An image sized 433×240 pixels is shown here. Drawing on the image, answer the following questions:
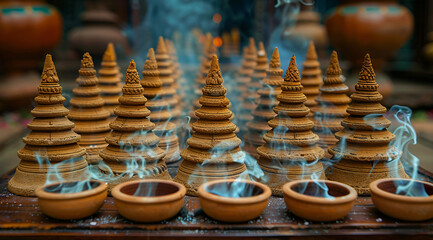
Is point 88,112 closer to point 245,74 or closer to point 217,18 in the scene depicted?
point 245,74

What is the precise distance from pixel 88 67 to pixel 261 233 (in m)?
1.76

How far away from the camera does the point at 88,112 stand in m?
3.17

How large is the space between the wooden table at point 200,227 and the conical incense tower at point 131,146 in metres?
0.35

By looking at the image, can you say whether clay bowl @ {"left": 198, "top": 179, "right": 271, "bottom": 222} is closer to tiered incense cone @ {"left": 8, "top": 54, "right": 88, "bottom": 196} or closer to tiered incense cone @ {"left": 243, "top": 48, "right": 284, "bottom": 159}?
tiered incense cone @ {"left": 8, "top": 54, "right": 88, "bottom": 196}

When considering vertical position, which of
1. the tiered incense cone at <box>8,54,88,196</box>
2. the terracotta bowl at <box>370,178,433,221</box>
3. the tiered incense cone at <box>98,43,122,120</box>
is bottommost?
the terracotta bowl at <box>370,178,433,221</box>

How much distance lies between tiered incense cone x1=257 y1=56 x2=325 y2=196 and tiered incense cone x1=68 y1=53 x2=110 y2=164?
1.17 meters

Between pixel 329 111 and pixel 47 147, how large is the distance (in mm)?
1951

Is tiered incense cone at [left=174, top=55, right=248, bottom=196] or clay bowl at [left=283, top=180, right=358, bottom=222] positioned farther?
tiered incense cone at [left=174, top=55, right=248, bottom=196]

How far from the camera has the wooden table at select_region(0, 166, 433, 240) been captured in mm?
2051

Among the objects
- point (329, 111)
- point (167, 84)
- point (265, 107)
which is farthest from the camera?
point (167, 84)

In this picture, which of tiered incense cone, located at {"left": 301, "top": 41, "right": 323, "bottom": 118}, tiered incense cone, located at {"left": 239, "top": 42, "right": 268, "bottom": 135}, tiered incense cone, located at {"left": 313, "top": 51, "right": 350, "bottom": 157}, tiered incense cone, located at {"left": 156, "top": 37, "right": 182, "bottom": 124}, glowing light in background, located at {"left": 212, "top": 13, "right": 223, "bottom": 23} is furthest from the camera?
glowing light in background, located at {"left": 212, "top": 13, "right": 223, "bottom": 23}

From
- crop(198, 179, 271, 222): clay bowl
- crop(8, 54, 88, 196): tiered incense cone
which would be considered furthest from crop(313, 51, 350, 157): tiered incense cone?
crop(8, 54, 88, 196): tiered incense cone

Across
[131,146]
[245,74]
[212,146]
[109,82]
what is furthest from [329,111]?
[109,82]

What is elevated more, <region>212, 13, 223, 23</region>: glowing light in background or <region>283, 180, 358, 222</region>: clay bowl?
<region>212, 13, 223, 23</region>: glowing light in background
